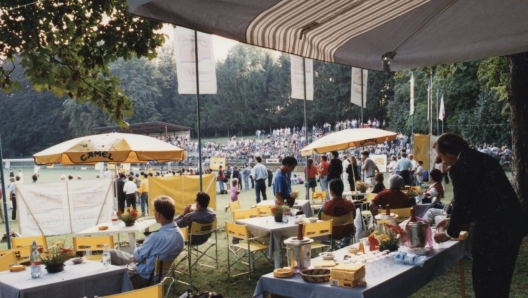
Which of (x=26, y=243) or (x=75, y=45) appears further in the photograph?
(x=26, y=243)

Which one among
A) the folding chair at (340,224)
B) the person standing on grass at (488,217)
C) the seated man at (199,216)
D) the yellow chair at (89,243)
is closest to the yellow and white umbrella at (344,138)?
the folding chair at (340,224)

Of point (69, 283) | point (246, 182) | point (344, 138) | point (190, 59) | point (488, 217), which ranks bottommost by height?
point (246, 182)

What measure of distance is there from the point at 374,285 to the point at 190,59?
8113 mm

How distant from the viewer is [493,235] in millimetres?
3277

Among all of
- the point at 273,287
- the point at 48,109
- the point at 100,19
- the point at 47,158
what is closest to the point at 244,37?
the point at 273,287

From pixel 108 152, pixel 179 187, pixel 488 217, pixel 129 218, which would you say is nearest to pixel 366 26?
pixel 488 217

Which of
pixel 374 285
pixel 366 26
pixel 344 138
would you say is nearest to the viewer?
pixel 366 26

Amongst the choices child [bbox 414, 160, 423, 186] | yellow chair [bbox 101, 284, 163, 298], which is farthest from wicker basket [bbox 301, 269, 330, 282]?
child [bbox 414, 160, 423, 186]

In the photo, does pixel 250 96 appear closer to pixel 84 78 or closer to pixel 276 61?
pixel 276 61

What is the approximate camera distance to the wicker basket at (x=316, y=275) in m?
3.42

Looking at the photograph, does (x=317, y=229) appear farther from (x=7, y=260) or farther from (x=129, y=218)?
(x=7, y=260)

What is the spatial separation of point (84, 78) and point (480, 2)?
5068 mm

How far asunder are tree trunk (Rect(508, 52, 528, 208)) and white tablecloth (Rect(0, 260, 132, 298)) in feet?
24.7

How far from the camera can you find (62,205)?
1255 centimetres
